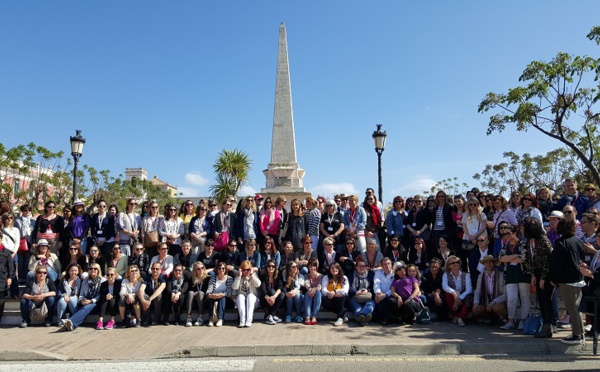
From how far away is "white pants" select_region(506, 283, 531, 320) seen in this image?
771 centimetres

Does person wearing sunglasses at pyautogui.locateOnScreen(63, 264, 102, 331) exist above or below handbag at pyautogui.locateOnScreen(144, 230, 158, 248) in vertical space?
below

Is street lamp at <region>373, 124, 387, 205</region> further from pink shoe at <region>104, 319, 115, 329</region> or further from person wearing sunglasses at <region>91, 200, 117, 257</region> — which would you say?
pink shoe at <region>104, 319, 115, 329</region>

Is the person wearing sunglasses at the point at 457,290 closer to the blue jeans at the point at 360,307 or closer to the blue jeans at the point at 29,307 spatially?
the blue jeans at the point at 360,307

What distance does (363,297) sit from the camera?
8.55 m

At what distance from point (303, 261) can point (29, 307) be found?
17.9 feet

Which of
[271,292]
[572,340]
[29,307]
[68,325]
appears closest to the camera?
[572,340]

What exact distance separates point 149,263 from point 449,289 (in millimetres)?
6149

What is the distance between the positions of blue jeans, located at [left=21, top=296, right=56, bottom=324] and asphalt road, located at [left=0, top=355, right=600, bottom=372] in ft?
8.26

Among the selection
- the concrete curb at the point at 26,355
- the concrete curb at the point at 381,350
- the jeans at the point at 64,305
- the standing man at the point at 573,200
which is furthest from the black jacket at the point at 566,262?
the jeans at the point at 64,305

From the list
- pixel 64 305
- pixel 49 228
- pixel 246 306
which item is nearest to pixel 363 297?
pixel 246 306

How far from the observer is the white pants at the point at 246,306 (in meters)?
8.41

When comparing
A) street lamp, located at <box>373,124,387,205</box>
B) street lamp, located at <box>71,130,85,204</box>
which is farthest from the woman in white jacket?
street lamp, located at <box>71,130,85,204</box>

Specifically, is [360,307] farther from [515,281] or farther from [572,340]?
[572,340]

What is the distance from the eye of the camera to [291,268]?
29.4 ft
